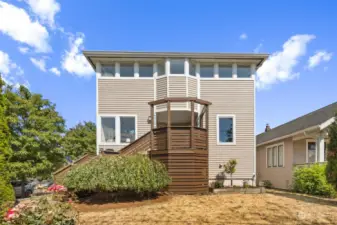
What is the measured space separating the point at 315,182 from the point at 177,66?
29.3 feet

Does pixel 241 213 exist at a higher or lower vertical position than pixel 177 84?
lower

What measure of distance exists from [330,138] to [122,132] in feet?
32.0

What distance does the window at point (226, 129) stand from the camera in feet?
43.5

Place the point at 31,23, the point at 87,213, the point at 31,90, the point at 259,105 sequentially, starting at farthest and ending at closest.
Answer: the point at 31,90
the point at 259,105
the point at 31,23
the point at 87,213

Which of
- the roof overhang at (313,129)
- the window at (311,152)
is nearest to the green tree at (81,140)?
the roof overhang at (313,129)

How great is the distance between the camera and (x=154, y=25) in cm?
1454

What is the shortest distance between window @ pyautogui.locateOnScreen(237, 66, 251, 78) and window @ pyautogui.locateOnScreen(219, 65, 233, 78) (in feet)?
1.60

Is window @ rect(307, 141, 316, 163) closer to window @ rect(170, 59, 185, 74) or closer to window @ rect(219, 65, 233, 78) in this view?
window @ rect(219, 65, 233, 78)

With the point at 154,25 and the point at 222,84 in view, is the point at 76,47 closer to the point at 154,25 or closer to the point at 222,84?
the point at 154,25

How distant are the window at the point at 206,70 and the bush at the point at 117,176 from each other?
6841 mm

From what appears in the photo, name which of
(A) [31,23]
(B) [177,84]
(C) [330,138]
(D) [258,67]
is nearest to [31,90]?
(A) [31,23]

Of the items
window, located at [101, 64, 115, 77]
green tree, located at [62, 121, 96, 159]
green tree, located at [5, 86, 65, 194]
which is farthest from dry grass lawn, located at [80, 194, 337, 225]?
green tree, located at [62, 121, 96, 159]

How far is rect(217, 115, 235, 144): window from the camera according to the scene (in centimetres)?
1325

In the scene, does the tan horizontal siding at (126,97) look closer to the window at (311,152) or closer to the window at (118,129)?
the window at (118,129)
